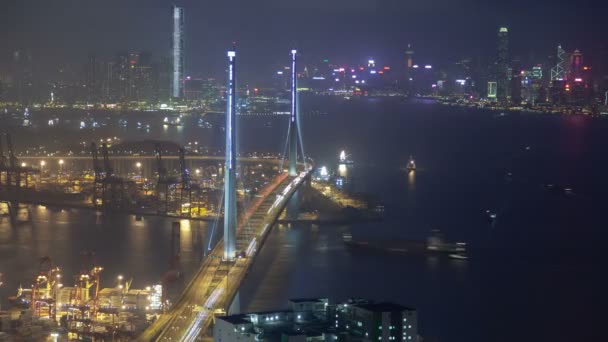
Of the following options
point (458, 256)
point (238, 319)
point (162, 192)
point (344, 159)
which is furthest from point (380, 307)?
point (344, 159)

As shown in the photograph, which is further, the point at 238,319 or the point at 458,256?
the point at 458,256

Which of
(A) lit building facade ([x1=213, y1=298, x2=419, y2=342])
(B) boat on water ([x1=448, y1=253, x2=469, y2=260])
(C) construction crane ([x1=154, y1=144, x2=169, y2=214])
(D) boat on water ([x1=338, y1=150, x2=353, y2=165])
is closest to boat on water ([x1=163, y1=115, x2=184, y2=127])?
(D) boat on water ([x1=338, y1=150, x2=353, y2=165])

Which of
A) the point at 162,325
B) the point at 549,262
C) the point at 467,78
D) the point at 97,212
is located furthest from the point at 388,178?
the point at 467,78

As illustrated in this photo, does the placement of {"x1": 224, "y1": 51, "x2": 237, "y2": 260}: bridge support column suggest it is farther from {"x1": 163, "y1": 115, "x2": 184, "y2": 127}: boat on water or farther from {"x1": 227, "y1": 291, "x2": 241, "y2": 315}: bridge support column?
{"x1": 163, "y1": 115, "x2": 184, "y2": 127}: boat on water

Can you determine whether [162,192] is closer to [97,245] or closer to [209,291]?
[97,245]

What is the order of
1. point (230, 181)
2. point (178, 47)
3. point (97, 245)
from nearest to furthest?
1. point (230, 181)
2. point (97, 245)
3. point (178, 47)

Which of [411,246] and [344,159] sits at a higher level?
[344,159]

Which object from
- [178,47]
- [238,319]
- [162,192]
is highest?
[178,47]

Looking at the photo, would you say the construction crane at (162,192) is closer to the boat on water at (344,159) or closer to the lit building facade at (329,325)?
the boat on water at (344,159)

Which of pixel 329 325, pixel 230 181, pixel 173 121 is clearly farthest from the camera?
pixel 173 121
